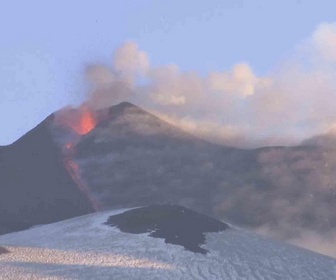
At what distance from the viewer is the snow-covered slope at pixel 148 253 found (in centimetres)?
12700

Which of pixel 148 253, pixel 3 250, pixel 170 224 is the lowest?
pixel 148 253

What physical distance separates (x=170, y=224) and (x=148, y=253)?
49.1ft

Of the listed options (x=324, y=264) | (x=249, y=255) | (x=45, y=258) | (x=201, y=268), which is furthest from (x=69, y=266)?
(x=324, y=264)

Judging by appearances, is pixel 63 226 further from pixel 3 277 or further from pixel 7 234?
pixel 3 277

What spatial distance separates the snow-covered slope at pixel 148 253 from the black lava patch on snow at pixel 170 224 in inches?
5.3

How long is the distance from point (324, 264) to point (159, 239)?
21.8 metres

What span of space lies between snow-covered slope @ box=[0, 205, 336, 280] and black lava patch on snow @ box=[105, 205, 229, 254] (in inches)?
5.3

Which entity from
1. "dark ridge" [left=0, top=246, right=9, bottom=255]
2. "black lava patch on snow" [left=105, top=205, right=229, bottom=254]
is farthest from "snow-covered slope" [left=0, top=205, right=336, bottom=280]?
"dark ridge" [left=0, top=246, right=9, bottom=255]

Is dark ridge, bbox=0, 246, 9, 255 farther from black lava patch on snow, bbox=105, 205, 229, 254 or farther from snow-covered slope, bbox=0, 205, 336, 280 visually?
black lava patch on snow, bbox=105, 205, 229, 254

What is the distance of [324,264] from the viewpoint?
467 ft

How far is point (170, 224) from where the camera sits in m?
150

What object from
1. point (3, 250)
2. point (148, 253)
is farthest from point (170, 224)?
point (3, 250)

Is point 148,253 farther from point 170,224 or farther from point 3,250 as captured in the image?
point 3,250

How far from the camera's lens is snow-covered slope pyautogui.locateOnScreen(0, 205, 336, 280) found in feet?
417
